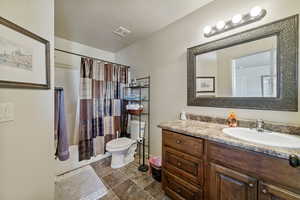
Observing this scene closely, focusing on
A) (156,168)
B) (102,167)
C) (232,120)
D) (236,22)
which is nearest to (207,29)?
(236,22)

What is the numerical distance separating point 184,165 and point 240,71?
1.18 meters

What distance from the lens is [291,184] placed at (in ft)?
2.41

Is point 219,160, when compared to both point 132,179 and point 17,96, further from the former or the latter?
point 17,96

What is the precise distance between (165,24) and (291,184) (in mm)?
2212

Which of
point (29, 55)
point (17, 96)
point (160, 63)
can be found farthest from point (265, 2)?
point (17, 96)

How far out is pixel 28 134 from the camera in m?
0.92

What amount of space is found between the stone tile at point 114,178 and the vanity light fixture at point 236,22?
2.29 metres

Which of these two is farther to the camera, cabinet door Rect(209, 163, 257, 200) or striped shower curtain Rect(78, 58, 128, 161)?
striped shower curtain Rect(78, 58, 128, 161)

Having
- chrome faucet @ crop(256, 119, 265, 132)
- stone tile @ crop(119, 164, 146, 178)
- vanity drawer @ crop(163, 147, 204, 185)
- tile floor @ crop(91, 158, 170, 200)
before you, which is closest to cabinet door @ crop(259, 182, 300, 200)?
vanity drawer @ crop(163, 147, 204, 185)

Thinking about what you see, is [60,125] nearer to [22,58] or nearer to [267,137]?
[22,58]

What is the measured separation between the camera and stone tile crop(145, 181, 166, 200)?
1.54 meters

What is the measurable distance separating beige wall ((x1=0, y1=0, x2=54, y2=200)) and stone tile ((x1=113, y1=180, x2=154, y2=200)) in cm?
77

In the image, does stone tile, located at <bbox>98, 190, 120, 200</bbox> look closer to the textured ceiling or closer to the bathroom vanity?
the bathroom vanity

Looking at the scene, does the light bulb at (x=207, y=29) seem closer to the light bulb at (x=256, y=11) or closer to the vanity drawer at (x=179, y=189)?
the light bulb at (x=256, y=11)
